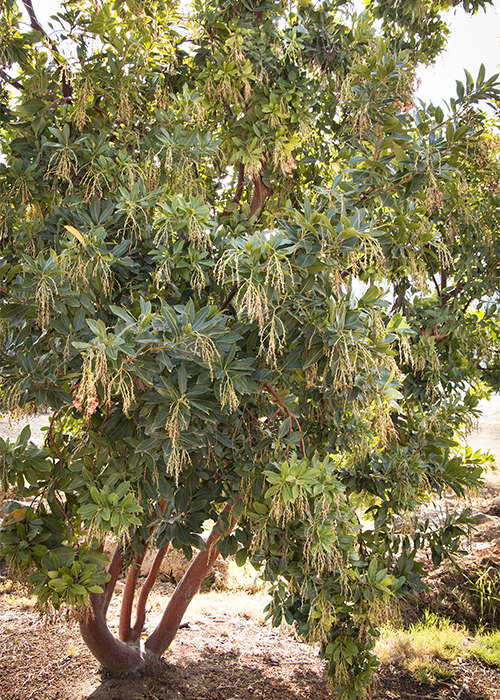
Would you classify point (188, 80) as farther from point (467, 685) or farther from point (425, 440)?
point (467, 685)

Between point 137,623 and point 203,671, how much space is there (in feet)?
1.91

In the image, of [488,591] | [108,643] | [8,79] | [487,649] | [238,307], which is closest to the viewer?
[238,307]

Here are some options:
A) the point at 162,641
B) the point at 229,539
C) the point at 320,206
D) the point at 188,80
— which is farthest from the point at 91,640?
the point at 188,80

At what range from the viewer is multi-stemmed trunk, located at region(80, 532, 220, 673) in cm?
323

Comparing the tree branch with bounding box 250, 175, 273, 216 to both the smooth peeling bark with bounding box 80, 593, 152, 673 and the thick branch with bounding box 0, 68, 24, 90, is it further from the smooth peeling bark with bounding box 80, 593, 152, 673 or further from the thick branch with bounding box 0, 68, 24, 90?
the smooth peeling bark with bounding box 80, 593, 152, 673

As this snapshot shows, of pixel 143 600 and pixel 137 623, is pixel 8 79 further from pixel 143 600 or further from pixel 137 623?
pixel 137 623

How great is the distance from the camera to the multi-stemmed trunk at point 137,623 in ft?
10.6

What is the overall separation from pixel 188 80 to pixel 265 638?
14.1ft

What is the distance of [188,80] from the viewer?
3.08 m

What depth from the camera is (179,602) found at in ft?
11.8

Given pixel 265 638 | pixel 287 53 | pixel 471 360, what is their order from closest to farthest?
pixel 287 53
pixel 471 360
pixel 265 638

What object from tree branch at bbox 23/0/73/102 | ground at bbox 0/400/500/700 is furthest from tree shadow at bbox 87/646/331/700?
tree branch at bbox 23/0/73/102

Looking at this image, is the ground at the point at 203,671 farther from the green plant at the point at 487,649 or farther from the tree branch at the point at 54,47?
the tree branch at the point at 54,47

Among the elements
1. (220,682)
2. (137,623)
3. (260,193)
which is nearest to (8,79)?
(260,193)
